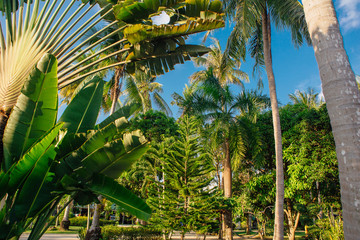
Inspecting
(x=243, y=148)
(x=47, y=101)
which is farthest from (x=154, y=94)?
(x=47, y=101)

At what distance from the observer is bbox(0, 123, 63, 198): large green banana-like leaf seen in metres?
2.51

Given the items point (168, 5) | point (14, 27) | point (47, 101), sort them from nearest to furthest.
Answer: point (47, 101)
point (14, 27)
point (168, 5)

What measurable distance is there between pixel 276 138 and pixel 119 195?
268 inches

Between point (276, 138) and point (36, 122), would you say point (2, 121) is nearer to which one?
point (36, 122)

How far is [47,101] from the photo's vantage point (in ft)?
10.1

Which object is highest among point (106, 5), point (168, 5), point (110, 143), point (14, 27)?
point (106, 5)

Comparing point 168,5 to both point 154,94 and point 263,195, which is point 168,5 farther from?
point 154,94

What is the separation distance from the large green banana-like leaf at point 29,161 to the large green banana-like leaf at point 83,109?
103cm

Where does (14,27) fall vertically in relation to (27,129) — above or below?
above

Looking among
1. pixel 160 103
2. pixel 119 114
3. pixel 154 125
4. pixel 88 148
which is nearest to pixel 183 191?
pixel 119 114

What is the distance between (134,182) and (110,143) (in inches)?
521

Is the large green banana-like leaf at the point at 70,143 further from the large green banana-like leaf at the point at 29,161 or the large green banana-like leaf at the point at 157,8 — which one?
the large green banana-like leaf at the point at 157,8

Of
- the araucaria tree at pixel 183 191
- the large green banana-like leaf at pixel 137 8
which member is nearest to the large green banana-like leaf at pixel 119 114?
the large green banana-like leaf at pixel 137 8

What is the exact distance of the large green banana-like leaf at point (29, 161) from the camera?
2510 millimetres
